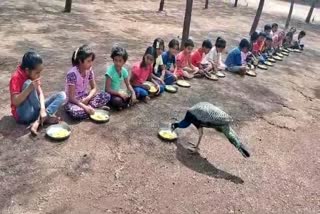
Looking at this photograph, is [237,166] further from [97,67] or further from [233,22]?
[233,22]

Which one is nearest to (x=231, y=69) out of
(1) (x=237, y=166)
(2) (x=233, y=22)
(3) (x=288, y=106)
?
(3) (x=288, y=106)

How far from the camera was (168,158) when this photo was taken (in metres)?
4.14

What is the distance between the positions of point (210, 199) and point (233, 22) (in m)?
12.8

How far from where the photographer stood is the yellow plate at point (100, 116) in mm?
4610

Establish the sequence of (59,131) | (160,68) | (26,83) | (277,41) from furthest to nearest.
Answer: (277,41)
(160,68)
(59,131)
(26,83)

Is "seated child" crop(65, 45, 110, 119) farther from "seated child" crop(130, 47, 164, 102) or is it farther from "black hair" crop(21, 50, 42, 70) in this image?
"seated child" crop(130, 47, 164, 102)

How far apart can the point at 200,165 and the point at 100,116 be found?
A: 4.72ft

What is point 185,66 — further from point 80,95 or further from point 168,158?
point 168,158

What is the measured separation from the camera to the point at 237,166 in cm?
421

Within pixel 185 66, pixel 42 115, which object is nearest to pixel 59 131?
pixel 42 115

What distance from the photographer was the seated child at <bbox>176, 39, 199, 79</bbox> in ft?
21.7

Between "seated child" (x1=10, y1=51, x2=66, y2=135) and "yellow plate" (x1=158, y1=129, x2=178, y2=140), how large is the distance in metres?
1.24

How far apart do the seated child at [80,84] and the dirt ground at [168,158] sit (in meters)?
0.16

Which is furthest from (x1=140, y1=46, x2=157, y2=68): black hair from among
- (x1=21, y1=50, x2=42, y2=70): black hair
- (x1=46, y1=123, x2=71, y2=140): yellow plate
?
(x1=21, y1=50, x2=42, y2=70): black hair
